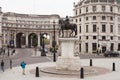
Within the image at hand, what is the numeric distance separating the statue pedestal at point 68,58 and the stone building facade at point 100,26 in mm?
50532

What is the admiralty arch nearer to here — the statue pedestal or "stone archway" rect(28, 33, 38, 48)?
"stone archway" rect(28, 33, 38, 48)

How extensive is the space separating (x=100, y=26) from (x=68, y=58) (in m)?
53.8

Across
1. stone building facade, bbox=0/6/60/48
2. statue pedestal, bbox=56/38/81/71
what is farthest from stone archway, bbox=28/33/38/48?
statue pedestal, bbox=56/38/81/71

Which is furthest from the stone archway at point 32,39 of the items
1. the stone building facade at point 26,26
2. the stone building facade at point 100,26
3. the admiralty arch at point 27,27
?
the stone building facade at point 100,26

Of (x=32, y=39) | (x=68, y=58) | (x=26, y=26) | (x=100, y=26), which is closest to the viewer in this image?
(x=68, y=58)

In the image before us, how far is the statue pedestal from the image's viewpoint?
27.3m

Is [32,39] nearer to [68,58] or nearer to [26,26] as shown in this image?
[26,26]

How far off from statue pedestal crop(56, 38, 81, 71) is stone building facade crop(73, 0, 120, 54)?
50.5 m

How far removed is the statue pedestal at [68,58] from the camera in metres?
27.3

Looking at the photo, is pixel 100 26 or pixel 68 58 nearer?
pixel 68 58

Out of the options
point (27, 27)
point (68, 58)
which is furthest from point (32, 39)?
point (68, 58)

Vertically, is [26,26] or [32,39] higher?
[26,26]

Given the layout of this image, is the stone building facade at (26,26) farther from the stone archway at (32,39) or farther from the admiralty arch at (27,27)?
the stone archway at (32,39)

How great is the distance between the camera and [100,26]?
7950 centimetres
